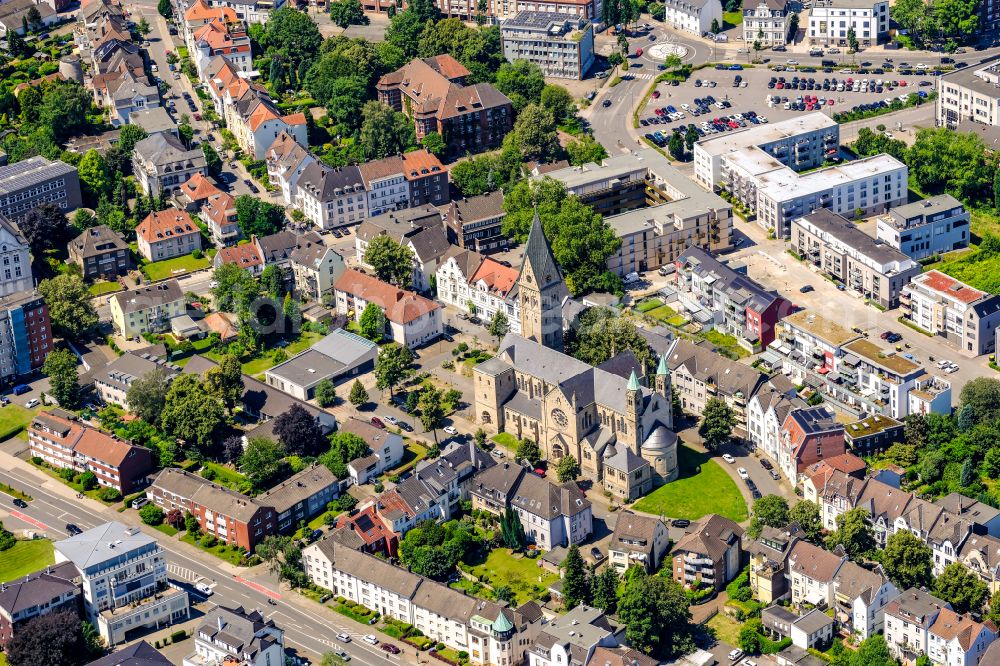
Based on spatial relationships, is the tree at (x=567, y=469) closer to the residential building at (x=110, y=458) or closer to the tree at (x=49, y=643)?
the residential building at (x=110, y=458)

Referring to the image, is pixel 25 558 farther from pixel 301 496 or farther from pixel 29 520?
pixel 301 496

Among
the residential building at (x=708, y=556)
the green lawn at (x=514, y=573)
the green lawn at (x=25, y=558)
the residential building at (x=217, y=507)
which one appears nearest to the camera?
the residential building at (x=708, y=556)

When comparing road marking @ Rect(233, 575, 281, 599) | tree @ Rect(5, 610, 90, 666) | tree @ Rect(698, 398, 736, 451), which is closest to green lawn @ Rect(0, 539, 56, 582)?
tree @ Rect(5, 610, 90, 666)

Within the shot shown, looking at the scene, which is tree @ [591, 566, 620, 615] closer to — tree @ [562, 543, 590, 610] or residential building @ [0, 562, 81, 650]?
tree @ [562, 543, 590, 610]

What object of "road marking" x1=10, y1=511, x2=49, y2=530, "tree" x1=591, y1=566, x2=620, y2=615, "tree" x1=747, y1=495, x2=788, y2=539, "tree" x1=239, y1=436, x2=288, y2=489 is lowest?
"tree" x1=591, y1=566, x2=620, y2=615

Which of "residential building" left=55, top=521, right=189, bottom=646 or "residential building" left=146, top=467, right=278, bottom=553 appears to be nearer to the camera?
"residential building" left=55, top=521, right=189, bottom=646

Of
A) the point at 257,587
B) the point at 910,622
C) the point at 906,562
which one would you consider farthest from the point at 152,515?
the point at 910,622

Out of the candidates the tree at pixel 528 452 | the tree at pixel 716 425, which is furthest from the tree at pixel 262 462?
the tree at pixel 716 425

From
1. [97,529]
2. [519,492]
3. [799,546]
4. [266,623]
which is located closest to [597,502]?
[519,492]
